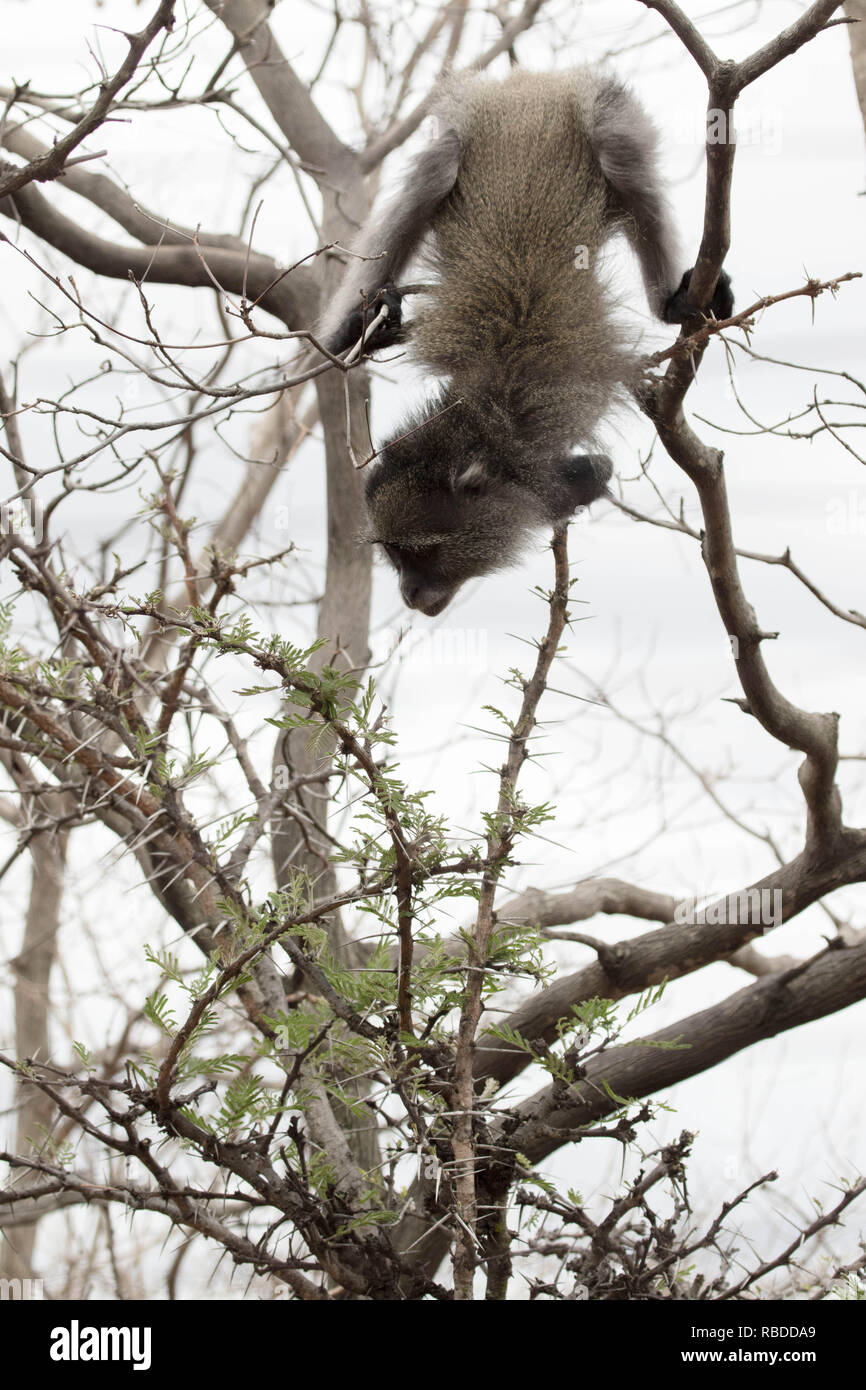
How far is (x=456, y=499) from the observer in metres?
3.37

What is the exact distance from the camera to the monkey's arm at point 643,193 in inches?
131

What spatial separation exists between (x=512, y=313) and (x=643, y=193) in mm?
→ 507

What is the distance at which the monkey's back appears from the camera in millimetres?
3307

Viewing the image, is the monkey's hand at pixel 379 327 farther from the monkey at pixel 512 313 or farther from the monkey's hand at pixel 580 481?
the monkey's hand at pixel 580 481

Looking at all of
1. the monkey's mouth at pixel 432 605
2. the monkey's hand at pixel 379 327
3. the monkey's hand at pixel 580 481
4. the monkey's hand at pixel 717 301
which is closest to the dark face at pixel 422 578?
the monkey's mouth at pixel 432 605

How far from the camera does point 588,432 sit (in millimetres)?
3438

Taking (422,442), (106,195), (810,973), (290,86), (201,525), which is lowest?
(810,973)

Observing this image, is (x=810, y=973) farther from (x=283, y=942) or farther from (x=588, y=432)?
(x=283, y=942)

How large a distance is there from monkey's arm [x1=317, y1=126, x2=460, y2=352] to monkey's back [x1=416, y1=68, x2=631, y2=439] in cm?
10

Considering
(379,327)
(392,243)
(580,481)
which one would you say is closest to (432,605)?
(580,481)

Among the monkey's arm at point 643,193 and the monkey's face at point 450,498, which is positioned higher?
the monkey's arm at point 643,193

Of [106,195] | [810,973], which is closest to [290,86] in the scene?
[106,195]
